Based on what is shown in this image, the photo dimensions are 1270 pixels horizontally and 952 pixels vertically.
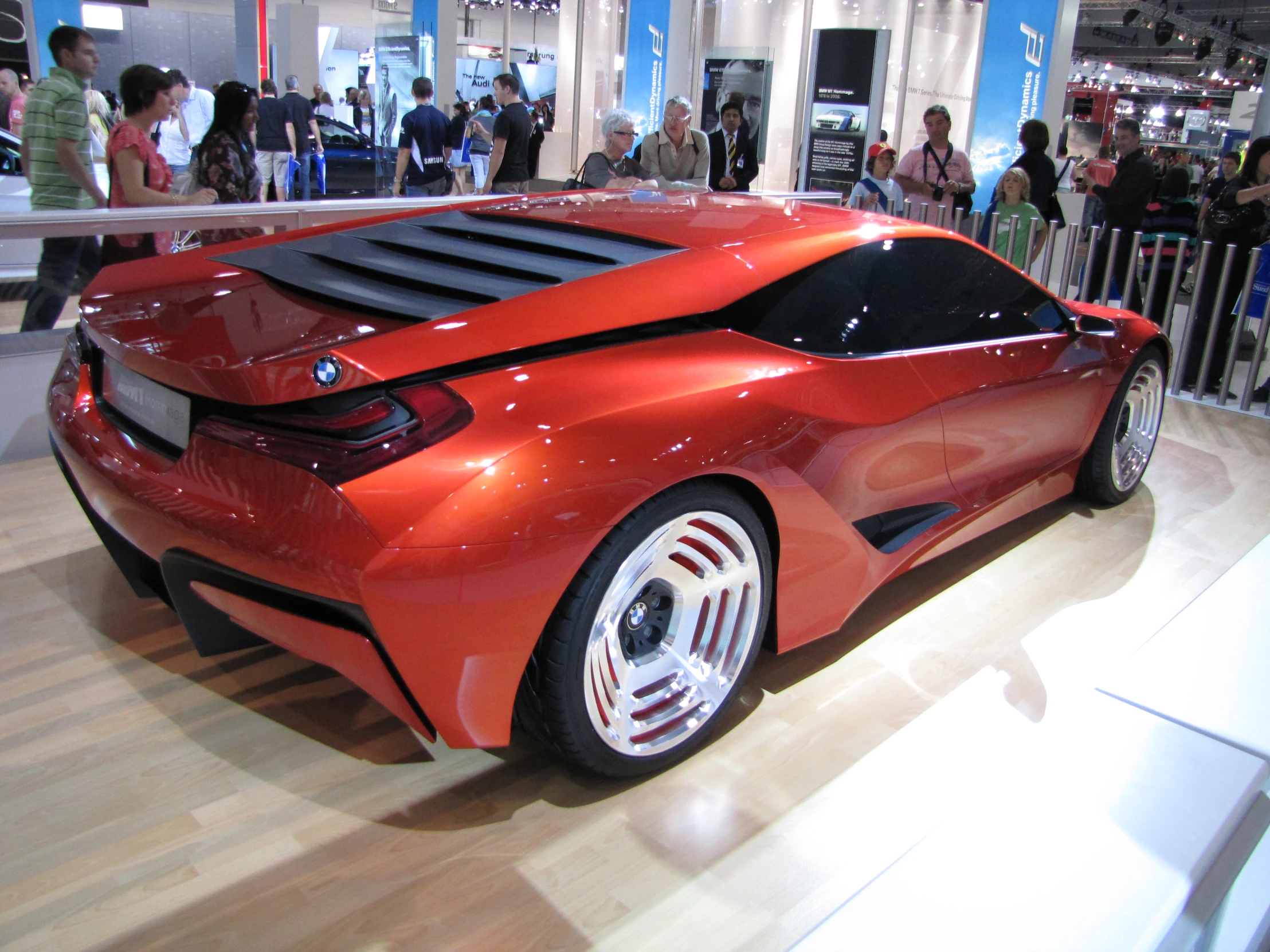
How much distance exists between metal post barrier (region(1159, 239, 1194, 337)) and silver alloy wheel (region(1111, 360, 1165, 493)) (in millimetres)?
2027

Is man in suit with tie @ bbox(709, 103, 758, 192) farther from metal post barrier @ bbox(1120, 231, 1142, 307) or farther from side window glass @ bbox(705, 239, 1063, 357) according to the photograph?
side window glass @ bbox(705, 239, 1063, 357)

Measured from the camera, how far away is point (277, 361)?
169 centimetres

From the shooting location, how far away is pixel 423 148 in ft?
30.7

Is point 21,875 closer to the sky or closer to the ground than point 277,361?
closer to the ground

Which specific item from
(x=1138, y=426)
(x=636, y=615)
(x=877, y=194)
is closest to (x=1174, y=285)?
(x=877, y=194)

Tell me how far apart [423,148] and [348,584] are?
863 cm

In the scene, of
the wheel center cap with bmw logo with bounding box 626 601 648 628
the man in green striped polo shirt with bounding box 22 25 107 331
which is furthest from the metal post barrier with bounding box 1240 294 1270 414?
the man in green striped polo shirt with bounding box 22 25 107 331

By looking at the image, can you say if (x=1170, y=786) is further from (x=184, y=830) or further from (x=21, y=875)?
(x=21, y=875)

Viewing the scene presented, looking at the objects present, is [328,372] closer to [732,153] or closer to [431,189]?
[732,153]

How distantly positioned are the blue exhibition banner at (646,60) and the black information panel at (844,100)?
3.39 meters

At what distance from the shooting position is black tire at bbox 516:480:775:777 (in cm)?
176

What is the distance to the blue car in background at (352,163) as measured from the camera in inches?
507

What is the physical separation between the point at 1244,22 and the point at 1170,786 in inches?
1325

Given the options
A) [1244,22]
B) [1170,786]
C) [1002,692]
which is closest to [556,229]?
[1002,692]
